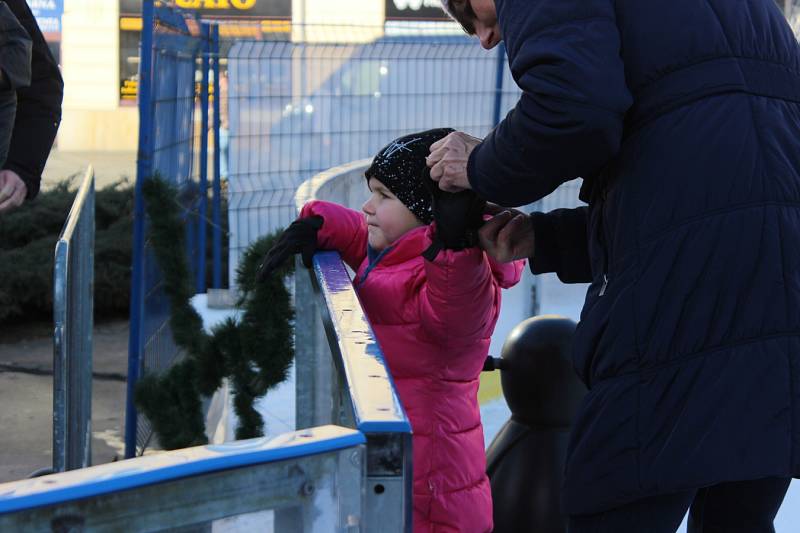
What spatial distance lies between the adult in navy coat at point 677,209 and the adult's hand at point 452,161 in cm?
19

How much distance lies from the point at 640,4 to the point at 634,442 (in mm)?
652

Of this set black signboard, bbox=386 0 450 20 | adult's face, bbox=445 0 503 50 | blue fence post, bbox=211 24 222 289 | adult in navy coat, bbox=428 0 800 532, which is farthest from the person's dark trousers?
black signboard, bbox=386 0 450 20

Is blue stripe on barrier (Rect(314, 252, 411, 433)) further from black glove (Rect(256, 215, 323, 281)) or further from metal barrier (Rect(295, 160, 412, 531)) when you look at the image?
black glove (Rect(256, 215, 323, 281))

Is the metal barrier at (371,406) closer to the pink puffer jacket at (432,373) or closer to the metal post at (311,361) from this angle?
the pink puffer jacket at (432,373)

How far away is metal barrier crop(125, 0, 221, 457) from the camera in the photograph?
541 cm

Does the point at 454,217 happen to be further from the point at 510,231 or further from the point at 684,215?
the point at 684,215

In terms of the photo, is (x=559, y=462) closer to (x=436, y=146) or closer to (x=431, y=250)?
(x=431, y=250)

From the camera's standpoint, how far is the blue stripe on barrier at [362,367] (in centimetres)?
130

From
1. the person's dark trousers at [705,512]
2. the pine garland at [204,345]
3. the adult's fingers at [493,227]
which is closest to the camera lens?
the person's dark trousers at [705,512]

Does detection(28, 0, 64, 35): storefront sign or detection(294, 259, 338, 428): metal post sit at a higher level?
detection(28, 0, 64, 35): storefront sign

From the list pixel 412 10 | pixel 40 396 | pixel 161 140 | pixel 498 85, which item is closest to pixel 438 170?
pixel 161 140

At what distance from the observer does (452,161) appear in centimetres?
202

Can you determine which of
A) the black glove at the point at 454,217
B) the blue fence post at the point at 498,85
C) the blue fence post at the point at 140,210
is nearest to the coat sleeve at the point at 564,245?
the black glove at the point at 454,217

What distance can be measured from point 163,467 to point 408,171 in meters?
1.59
